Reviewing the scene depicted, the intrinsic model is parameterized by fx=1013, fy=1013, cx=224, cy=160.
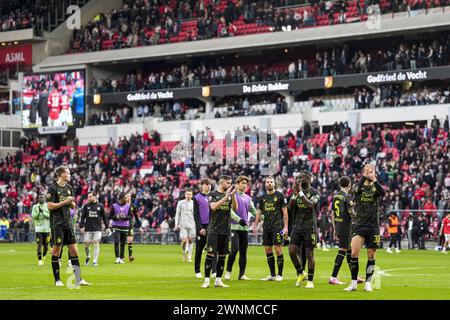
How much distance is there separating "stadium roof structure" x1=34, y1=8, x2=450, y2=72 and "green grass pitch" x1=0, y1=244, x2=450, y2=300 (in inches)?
1007

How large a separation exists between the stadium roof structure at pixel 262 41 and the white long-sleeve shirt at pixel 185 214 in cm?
2705

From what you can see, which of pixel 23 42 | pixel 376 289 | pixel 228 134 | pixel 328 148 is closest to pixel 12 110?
pixel 23 42

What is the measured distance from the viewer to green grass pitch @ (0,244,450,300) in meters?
18.9

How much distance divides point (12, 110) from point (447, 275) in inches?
2059

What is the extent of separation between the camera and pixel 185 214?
3200cm

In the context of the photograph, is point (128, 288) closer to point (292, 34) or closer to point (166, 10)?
point (292, 34)

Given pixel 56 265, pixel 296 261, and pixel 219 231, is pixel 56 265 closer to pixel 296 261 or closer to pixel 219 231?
pixel 219 231

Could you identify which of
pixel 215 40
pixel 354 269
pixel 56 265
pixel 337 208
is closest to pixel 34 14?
pixel 215 40

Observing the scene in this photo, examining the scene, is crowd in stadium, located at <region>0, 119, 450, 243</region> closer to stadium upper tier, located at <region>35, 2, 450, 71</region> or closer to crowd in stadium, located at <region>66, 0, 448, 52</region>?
stadium upper tier, located at <region>35, 2, 450, 71</region>

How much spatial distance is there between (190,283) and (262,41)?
4135 centimetres

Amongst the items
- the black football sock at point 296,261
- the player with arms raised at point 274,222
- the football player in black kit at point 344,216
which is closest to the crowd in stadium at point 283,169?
the player with arms raised at point 274,222

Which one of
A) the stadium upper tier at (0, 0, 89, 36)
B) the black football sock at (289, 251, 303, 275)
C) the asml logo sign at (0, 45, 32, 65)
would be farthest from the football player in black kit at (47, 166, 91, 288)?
the asml logo sign at (0, 45, 32, 65)

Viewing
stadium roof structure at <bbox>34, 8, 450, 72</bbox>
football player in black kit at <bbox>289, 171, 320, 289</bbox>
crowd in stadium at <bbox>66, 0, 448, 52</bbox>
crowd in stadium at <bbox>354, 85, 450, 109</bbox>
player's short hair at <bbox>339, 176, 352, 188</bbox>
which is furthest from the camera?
crowd in stadium at <bbox>66, 0, 448, 52</bbox>

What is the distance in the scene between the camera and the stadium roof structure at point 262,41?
55781 mm
